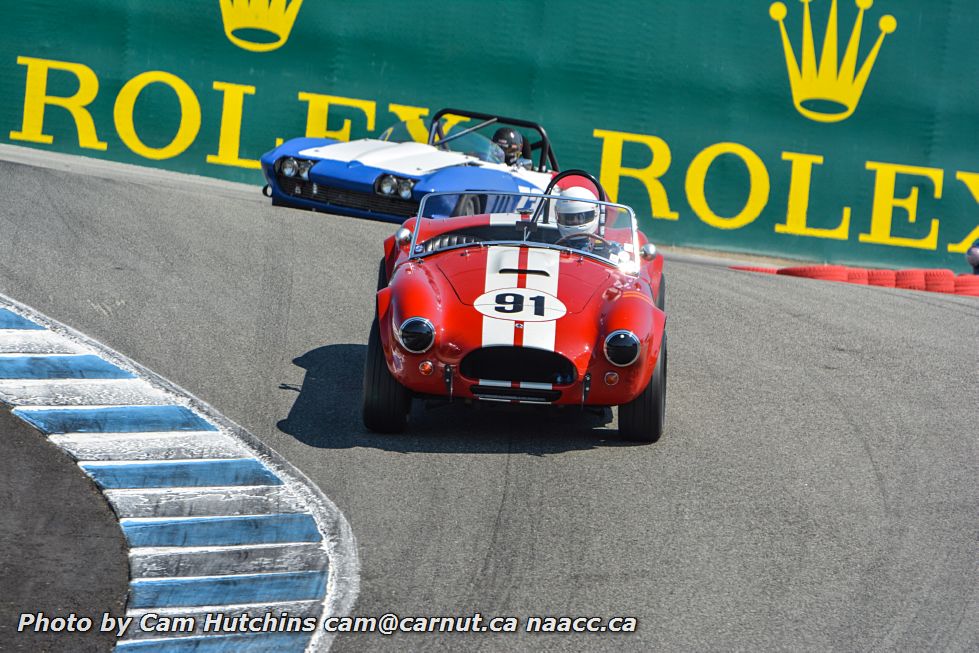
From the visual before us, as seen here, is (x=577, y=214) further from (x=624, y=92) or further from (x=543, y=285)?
(x=624, y=92)

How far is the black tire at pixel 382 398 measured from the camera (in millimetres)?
5914

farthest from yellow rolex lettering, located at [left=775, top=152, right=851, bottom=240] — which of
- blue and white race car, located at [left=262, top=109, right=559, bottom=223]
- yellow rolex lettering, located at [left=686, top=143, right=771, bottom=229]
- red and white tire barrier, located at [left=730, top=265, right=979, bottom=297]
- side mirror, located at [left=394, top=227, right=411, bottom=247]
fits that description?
side mirror, located at [left=394, top=227, right=411, bottom=247]

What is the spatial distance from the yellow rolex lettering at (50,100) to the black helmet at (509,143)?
5337 mm

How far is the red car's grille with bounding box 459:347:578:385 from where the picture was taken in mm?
5734

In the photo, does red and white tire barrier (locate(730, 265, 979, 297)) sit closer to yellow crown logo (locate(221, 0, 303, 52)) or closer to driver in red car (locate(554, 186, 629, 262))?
driver in red car (locate(554, 186, 629, 262))

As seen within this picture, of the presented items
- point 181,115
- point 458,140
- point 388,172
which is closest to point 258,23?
point 181,115

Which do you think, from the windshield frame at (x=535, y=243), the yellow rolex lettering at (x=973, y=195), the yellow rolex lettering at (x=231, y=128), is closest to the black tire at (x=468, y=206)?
the windshield frame at (x=535, y=243)

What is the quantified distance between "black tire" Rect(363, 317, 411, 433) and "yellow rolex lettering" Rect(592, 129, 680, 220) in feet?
29.1

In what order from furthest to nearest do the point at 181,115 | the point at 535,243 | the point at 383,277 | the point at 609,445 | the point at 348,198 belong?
the point at 181,115 → the point at 348,198 → the point at 383,277 → the point at 535,243 → the point at 609,445

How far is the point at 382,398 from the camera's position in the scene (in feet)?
19.4

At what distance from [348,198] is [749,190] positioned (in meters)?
5.51

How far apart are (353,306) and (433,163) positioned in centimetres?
315

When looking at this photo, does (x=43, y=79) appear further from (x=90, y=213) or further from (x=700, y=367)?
(x=700, y=367)

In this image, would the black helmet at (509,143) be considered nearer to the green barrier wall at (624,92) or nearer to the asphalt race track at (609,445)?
the asphalt race track at (609,445)
